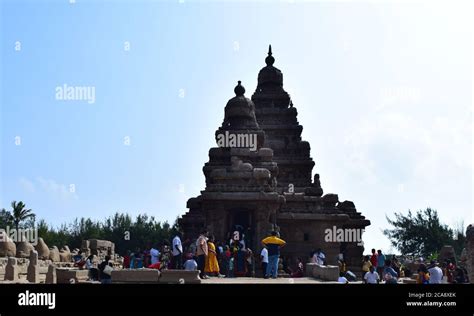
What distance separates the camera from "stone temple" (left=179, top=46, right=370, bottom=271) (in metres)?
36.7

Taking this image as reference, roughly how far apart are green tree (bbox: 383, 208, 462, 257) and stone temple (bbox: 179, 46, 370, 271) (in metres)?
20.8

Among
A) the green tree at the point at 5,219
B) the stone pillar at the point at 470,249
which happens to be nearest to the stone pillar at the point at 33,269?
the stone pillar at the point at 470,249

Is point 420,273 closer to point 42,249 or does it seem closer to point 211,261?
point 211,261

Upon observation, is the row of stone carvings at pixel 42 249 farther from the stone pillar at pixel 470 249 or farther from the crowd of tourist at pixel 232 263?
the stone pillar at pixel 470 249

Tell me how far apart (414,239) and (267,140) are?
2453cm
